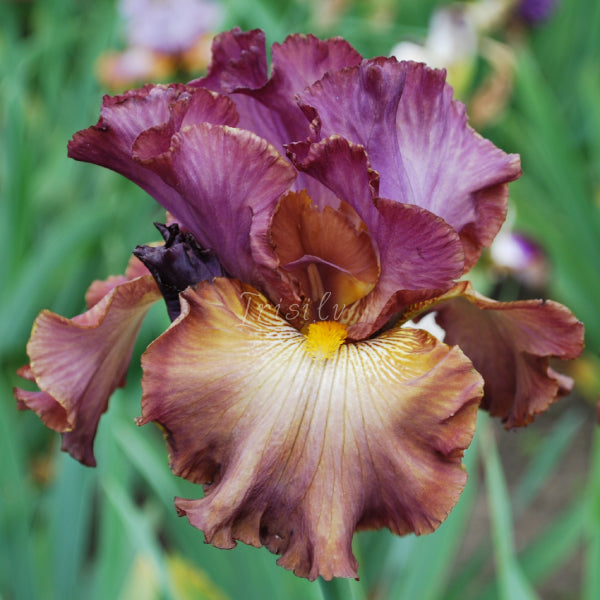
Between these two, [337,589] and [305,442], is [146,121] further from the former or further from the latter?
[337,589]

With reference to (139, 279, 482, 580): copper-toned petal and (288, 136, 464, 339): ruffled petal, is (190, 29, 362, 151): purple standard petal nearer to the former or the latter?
(288, 136, 464, 339): ruffled petal

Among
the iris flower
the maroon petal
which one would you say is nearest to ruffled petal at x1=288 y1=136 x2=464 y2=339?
the iris flower

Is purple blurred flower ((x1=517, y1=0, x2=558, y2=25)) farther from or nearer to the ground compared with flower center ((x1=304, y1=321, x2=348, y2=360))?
farther from the ground

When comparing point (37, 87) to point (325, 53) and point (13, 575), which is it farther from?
point (325, 53)

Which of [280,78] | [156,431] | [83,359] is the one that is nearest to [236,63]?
[280,78]

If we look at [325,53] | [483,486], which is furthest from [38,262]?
[483,486]

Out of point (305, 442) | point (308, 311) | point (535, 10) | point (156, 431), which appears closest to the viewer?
point (305, 442)
